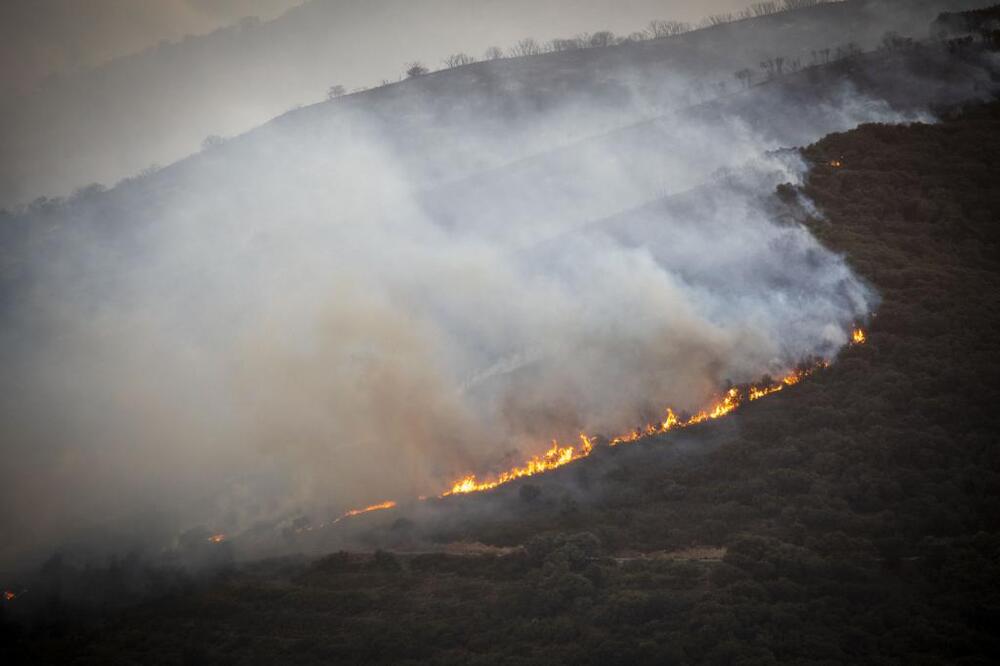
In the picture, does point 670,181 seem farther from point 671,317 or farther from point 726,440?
point 726,440

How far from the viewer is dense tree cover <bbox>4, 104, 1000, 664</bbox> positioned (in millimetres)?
27625

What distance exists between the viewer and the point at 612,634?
2884 centimetres

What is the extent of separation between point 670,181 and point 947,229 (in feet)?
103

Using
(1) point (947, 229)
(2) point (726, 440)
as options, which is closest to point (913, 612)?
(2) point (726, 440)

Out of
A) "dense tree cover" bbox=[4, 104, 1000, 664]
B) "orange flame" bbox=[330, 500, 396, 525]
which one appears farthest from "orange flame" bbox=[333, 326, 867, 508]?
"dense tree cover" bbox=[4, 104, 1000, 664]

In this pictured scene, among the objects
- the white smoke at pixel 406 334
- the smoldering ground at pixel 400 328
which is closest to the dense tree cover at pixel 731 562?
the smoldering ground at pixel 400 328

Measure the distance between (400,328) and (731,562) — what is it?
102 feet

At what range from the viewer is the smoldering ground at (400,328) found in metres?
47.1

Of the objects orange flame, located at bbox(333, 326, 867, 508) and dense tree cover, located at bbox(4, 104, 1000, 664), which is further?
orange flame, located at bbox(333, 326, 867, 508)

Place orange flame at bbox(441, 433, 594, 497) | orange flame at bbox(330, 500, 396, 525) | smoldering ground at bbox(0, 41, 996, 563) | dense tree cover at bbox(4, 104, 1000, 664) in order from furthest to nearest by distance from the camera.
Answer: smoldering ground at bbox(0, 41, 996, 563) → orange flame at bbox(441, 433, 594, 497) → orange flame at bbox(330, 500, 396, 525) → dense tree cover at bbox(4, 104, 1000, 664)

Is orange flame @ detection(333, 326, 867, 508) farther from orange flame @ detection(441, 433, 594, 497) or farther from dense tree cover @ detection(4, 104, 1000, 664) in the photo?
dense tree cover @ detection(4, 104, 1000, 664)

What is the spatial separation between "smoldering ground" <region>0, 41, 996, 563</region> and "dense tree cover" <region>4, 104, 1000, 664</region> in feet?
18.1

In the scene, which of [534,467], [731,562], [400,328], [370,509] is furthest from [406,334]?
[731,562]

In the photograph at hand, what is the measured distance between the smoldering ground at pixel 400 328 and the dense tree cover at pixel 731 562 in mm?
5507
